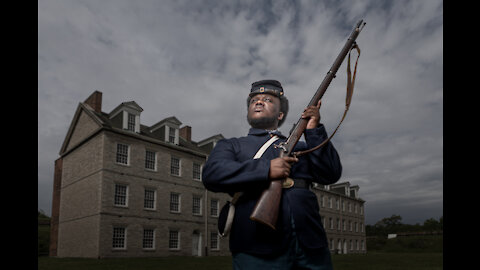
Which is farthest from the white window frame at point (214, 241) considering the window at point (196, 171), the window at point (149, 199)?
the window at point (149, 199)

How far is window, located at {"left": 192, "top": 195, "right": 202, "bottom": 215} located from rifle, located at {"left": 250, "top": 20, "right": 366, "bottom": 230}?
25.2m

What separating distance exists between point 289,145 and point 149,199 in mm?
22906

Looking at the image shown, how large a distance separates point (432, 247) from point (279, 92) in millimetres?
53823

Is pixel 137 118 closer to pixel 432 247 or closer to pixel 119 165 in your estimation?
pixel 119 165

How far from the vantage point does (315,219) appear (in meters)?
2.62

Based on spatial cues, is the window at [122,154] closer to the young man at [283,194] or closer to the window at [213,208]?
→ the window at [213,208]

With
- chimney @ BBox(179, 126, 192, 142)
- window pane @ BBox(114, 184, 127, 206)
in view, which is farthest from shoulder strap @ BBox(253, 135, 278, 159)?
chimney @ BBox(179, 126, 192, 142)

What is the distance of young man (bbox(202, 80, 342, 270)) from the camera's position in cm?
245

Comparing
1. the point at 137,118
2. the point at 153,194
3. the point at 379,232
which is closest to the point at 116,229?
the point at 153,194

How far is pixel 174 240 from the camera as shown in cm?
2525

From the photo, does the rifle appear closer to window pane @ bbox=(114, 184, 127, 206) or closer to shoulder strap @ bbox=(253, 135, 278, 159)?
shoulder strap @ bbox=(253, 135, 278, 159)

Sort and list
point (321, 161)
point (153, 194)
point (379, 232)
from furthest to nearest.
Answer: point (379, 232) < point (153, 194) < point (321, 161)

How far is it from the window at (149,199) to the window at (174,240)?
246cm

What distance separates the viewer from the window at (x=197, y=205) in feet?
88.8
